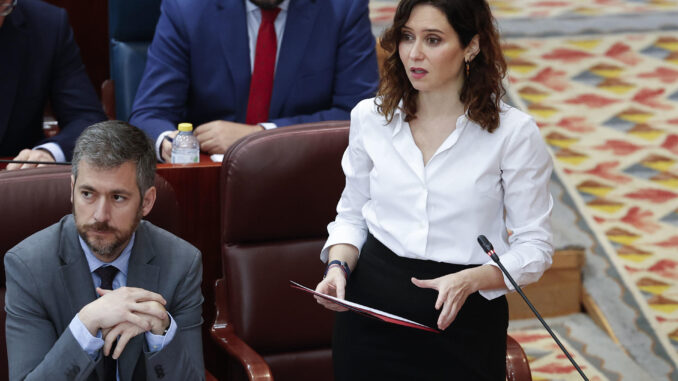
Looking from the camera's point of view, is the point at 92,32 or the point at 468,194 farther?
the point at 92,32

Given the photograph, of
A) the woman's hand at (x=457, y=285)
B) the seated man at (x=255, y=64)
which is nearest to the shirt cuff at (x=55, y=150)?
the seated man at (x=255, y=64)

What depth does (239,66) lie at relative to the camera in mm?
1508

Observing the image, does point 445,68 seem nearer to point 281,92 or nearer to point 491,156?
point 491,156

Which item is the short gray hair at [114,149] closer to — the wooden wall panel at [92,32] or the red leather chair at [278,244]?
the red leather chair at [278,244]

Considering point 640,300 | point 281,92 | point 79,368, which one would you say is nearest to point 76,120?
point 281,92

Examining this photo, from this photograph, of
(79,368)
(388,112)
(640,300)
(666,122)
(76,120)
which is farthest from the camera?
(666,122)

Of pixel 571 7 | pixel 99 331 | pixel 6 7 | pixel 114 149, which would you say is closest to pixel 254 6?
pixel 6 7

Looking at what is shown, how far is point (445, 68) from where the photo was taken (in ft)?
3.17

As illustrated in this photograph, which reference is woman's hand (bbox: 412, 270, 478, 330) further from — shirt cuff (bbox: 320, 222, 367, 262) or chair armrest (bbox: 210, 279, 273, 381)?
chair armrest (bbox: 210, 279, 273, 381)

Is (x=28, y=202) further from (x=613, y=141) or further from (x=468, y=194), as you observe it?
(x=613, y=141)

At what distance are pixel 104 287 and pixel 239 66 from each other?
61 cm

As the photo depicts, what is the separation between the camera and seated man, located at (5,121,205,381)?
0.91 m

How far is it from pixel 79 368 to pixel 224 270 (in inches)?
13.9

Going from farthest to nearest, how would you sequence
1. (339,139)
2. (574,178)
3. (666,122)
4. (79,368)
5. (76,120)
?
(666,122)
(574,178)
(76,120)
(339,139)
(79,368)
